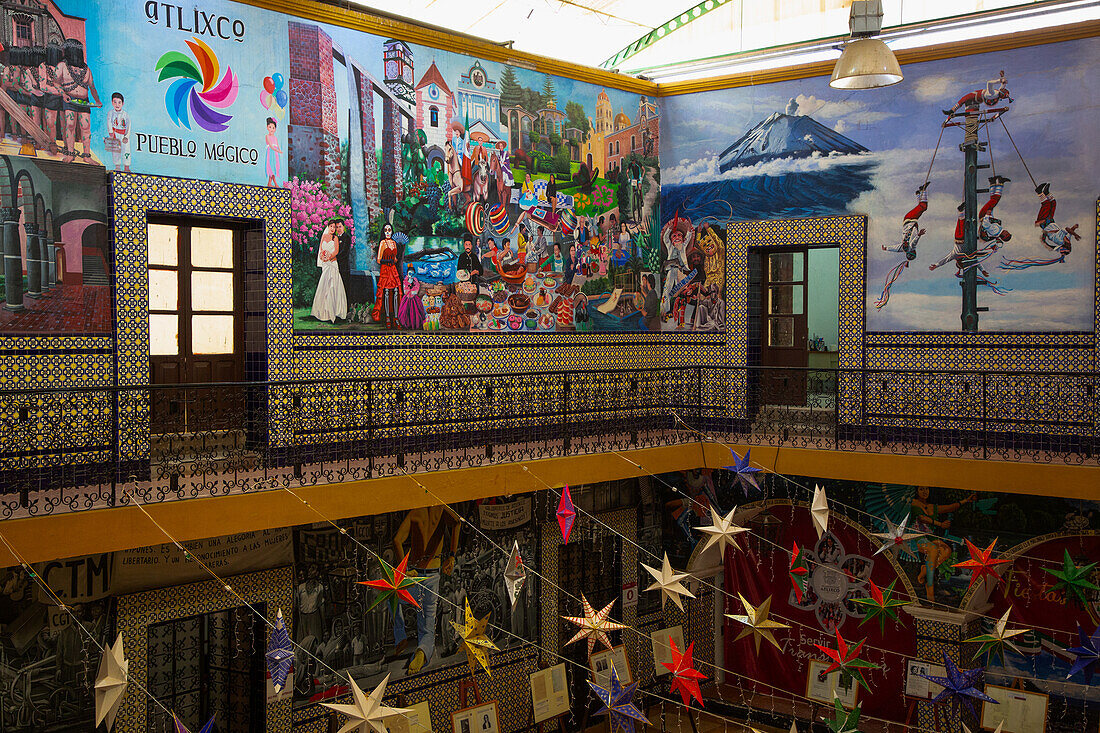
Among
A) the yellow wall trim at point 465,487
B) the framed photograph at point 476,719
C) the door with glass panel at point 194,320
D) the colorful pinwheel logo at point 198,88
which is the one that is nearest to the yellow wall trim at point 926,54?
the yellow wall trim at point 465,487

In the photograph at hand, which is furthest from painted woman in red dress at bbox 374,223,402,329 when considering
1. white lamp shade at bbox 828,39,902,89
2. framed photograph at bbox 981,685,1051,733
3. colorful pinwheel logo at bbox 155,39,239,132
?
Result: framed photograph at bbox 981,685,1051,733

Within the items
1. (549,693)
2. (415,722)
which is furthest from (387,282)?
(549,693)

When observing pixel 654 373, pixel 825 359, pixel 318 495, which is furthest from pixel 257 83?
pixel 825 359

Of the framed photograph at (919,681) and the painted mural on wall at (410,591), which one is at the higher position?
the painted mural on wall at (410,591)

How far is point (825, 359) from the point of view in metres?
15.3

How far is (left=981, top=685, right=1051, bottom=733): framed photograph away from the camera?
32.4 feet

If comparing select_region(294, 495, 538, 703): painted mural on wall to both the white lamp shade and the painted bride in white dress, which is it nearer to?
the painted bride in white dress

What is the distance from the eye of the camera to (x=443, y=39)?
34.0ft

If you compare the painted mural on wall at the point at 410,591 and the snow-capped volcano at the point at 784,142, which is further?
Answer: the snow-capped volcano at the point at 784,142

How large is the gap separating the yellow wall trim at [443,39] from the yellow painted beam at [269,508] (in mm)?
4571

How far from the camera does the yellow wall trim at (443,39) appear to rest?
927cm

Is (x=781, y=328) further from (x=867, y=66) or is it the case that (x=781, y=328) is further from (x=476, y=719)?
(x=476, y=719)

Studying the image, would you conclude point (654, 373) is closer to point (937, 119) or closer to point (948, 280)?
point (948, 280)

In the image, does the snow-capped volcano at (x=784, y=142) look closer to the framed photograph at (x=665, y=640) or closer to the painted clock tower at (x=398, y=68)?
the painted clock tower at (x=398, y=68)
